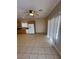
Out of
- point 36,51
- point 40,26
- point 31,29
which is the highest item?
point 40,26

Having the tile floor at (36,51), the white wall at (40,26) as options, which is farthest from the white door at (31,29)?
the tile floor at (36,51)

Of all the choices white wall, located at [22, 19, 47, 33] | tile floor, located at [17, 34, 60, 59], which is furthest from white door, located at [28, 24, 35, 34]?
tile floor, located at [17, 34, 60, 59]

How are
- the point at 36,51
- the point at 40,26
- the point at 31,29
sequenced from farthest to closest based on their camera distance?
1. the point at 31,29
2. the point at 40,26
3. the point at 36,51

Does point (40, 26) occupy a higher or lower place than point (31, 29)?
higher

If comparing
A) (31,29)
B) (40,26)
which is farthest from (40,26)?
(31,29)

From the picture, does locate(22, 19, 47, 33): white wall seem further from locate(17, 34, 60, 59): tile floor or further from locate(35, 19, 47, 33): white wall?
locate(17, 34, 60, 59): tile floor

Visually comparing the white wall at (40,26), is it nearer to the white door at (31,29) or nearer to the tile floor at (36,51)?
the white door at (31,29)

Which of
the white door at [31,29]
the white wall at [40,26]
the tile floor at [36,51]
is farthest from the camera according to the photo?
the white door at [31,29]

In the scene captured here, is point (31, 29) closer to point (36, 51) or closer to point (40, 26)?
point (40, 26)

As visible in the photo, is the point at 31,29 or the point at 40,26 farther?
the point at 31,29

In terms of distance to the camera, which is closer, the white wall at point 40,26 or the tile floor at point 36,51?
the tile floor at point 36,51

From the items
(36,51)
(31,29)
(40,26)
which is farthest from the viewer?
(31,29)
